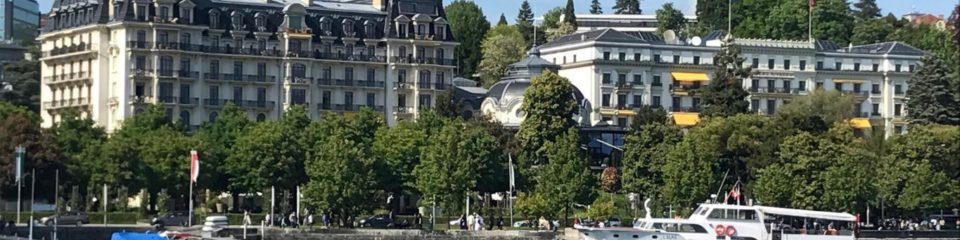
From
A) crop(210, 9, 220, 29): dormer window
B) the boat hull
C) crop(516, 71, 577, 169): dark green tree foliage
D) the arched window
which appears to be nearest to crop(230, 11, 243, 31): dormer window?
crop(210, 9, 220, 29): dormer window

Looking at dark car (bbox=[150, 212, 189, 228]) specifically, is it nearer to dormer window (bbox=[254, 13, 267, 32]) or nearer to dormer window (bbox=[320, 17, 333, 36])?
dormer window (bbox=[254, 13, 267, 32])

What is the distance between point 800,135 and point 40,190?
41.5 metres

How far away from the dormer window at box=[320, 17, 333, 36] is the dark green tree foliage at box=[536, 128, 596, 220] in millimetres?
36346

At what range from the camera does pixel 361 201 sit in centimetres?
11481

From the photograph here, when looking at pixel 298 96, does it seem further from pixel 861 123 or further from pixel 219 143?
pixel 861 123

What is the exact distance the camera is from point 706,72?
6860 inches

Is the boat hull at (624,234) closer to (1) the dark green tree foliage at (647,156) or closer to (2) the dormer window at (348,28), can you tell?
(1) the dark green tree foliage at (647,156)

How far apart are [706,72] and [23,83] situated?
50.4m

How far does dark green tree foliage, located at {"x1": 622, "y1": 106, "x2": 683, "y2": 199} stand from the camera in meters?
129

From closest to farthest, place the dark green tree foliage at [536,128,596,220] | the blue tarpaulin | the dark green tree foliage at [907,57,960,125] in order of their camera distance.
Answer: the blue tarpaulin
the dark green tree foliage at [536,128,596,220]
the dark green tree foliage at [907,57,960,125]

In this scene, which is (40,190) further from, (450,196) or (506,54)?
(506,54)

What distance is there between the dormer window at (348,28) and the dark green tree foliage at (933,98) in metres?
38.0

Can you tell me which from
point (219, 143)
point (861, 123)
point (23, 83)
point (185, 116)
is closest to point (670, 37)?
point (861, 123)

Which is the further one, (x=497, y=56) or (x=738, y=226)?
(x=497, y=56)
